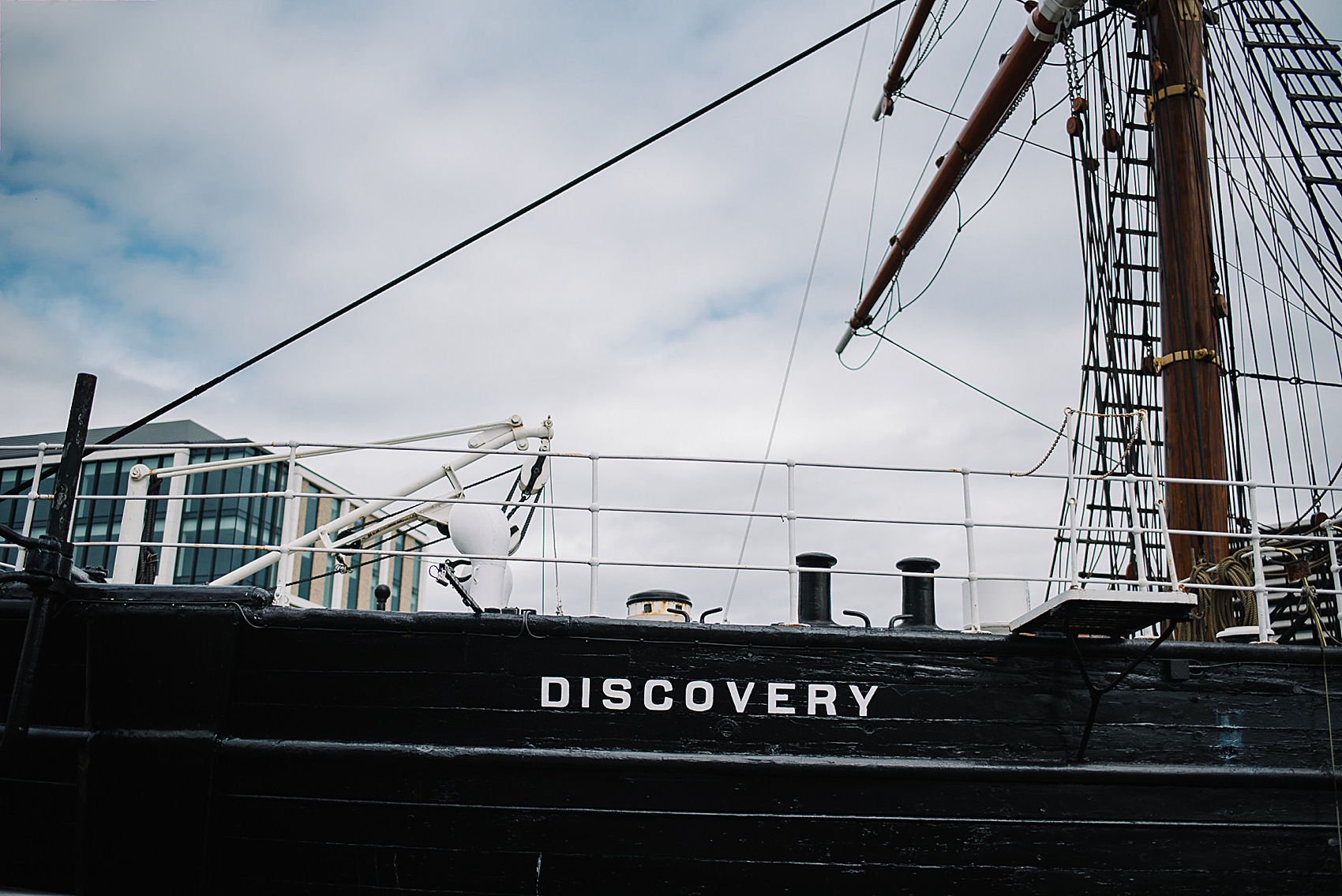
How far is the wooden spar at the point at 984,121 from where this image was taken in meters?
9.38

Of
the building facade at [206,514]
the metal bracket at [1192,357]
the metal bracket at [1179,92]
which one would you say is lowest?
the metal bracket at [1192,357]

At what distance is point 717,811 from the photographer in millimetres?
5668

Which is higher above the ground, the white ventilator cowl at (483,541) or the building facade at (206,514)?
the building facade at (206,514)

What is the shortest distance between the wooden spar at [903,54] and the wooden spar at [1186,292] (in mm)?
2509

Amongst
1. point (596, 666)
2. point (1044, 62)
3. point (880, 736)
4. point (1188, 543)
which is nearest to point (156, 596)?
point (596, 666)

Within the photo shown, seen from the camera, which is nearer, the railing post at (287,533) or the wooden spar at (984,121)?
the railing post at (287,533)

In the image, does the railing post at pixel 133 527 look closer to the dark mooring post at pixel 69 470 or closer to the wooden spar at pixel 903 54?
the dark mooring post at pixel 69 470

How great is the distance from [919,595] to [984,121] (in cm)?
575

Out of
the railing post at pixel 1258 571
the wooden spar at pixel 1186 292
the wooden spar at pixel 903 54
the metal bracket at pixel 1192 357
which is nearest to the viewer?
the railing post at pixel 1258 571

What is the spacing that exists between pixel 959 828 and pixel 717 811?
1.33 metres

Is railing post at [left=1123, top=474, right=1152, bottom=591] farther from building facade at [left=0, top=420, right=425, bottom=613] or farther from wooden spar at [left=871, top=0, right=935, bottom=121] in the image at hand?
building facade at [left=0, top=420, right=425, bottom=613]

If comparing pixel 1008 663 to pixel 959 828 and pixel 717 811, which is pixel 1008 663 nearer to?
pixel 959 828

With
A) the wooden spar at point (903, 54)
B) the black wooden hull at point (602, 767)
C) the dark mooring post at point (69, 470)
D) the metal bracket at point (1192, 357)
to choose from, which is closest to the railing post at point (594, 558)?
the black wooden hull at point (602, 767)

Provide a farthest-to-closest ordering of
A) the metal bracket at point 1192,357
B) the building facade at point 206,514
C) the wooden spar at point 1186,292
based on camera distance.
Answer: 1. the building facade at point 206,514
2. the metal bracket at point 1192,357
3. the wooden spar at point 1186,292
